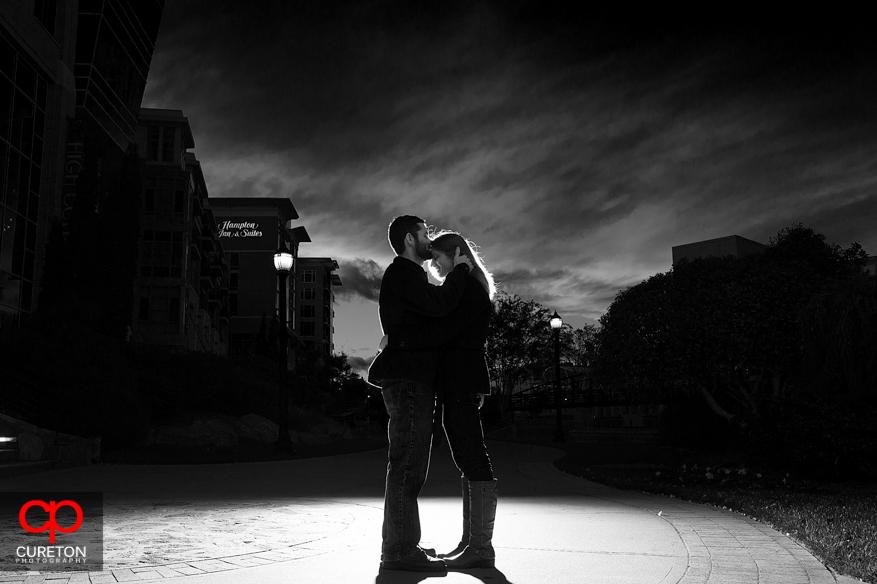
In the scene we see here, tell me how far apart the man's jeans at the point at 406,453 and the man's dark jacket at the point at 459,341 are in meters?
0.19

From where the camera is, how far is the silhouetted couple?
3.94 metres

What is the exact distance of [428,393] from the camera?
13.2 feet

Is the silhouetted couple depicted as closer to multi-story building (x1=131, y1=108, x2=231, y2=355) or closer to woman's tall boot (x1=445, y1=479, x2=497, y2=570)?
woman's tall boot (x1=445, y1=479, x2=497, y2=570)

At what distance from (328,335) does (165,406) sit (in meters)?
93.5

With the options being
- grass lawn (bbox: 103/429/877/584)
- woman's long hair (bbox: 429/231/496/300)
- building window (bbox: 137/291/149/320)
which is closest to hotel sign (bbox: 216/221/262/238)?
building window (bbox: 137/291/149/320)

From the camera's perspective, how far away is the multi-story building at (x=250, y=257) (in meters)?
83.2

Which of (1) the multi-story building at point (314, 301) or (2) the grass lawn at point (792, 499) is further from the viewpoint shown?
(1) the multi-story building at point (314, 301)

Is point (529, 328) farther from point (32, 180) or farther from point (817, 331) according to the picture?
point (817, 331)

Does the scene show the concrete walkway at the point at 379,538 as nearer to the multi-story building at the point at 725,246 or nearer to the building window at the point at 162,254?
the multi-story building at the point at 725,246

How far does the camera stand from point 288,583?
3.59 metres

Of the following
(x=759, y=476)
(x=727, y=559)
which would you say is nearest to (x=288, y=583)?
(x=727, y=559)

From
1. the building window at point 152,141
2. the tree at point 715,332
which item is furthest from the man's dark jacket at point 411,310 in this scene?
the building window at point 152,141

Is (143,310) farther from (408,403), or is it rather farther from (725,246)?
(408,403)

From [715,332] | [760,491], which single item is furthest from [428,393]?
[715,332]
